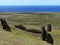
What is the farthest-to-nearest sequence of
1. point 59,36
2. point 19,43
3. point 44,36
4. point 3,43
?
point 59,36, point 44,36, point 19,43, point 3,43

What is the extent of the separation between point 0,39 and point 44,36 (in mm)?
14211

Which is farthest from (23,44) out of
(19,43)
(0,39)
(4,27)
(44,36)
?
(4,27)

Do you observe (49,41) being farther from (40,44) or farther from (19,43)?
(19,43)

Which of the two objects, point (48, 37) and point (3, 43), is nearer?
point (3, 43)

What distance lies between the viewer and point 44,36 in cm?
4356

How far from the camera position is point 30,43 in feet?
105

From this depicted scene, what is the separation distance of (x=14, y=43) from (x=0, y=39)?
6.57ft

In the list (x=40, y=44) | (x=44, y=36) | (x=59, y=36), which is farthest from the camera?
(x=59, y=36)

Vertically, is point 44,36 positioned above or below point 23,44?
below

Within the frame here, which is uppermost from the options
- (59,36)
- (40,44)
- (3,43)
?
(3,43)

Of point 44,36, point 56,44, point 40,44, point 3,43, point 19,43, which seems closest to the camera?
point 3,43

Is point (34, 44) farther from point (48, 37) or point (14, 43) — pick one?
point (48, 37)

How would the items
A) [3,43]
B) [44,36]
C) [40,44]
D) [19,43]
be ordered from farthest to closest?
[44,36], [40,44], [19,43], [3,43]

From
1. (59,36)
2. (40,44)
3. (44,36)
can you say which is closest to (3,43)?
(40,44)
